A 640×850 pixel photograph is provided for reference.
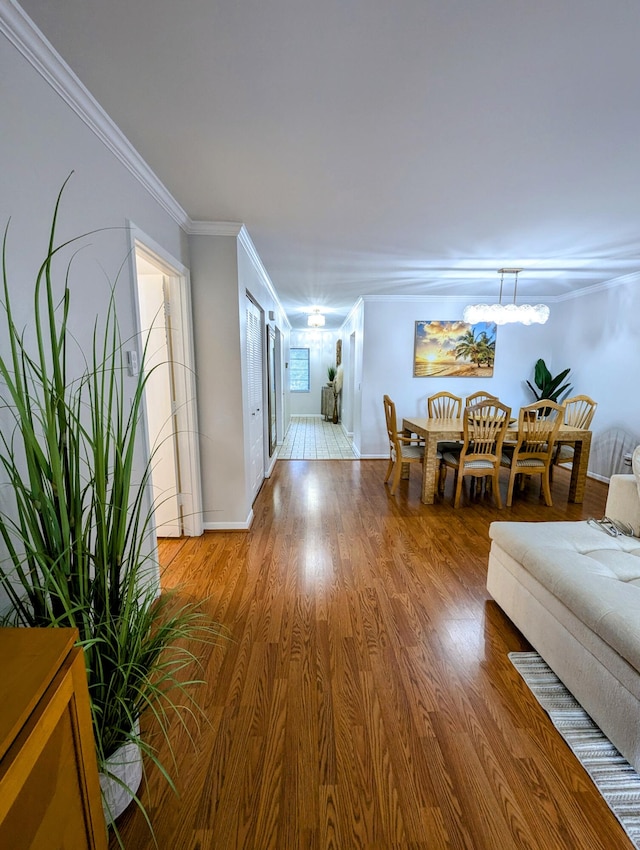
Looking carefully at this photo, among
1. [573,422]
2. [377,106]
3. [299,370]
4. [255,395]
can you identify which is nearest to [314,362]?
[299,370]

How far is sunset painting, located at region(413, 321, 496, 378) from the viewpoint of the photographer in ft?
16.5

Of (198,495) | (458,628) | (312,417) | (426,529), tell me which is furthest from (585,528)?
(312,417)

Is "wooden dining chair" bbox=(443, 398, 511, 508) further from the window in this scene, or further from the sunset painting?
the window

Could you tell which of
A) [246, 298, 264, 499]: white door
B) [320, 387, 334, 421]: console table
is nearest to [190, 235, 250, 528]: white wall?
[246, 298, 264, 499]: white door

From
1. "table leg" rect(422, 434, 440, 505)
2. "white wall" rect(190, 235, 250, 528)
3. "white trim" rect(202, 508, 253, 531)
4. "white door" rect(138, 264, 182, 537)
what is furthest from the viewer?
"table leg" rect(422, 434, 440, 505)

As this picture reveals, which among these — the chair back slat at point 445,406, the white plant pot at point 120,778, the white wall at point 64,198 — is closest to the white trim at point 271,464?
the chair back slat at point 445,406

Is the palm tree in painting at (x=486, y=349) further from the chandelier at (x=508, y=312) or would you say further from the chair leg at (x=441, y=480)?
the chair leg at (x=441, y=480)

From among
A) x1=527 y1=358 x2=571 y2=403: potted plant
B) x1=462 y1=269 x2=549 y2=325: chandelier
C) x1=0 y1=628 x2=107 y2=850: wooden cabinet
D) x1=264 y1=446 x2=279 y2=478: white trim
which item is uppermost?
x1=462 y1=269 x2=549 y2=325: chandelier

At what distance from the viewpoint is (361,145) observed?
66.7 inches

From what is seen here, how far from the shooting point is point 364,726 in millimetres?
1317

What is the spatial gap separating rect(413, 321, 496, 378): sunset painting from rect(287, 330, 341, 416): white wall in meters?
4.11

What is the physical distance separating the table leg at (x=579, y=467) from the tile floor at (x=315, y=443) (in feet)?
8.84

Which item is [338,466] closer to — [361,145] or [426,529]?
[426,529]

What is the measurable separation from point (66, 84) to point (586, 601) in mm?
2668
